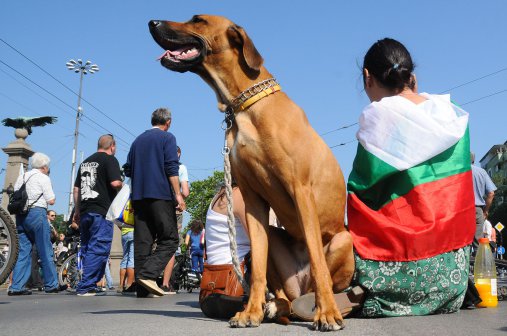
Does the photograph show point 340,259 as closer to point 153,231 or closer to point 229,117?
point 229,117

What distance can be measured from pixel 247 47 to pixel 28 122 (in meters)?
12.8

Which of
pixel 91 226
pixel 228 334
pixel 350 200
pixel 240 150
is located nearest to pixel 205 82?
pixel 240 150

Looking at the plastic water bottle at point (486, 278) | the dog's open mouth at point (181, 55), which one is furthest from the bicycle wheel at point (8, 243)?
the plastic water bottle at point (486, 278)

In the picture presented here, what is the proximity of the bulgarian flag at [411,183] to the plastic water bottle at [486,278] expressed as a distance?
1.15m

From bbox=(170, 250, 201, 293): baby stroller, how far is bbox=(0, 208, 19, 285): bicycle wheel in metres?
4.47

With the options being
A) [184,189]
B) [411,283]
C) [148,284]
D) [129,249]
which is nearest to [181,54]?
[411,283]

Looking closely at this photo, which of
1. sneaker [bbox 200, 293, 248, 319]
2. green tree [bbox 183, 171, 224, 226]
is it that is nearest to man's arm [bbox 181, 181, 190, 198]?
sneaker [bbox 200, 293, 248, 319]

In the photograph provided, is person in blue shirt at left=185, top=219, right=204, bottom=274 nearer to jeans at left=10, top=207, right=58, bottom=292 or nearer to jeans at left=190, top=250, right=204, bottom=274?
jeans at left=190, top=250, right=204, bottom=274

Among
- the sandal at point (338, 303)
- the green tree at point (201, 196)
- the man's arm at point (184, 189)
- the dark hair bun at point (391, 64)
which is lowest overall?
the sandal at point (338, 303)

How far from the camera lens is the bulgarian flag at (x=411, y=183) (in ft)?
12.5

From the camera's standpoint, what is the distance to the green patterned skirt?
12.5 feet

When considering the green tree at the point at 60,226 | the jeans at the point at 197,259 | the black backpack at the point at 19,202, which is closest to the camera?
the black backpack at the point at 19,202

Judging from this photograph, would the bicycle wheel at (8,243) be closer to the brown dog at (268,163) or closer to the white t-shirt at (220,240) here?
the white t-shirt at (220,240)

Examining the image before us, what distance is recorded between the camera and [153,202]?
24.9 feet
